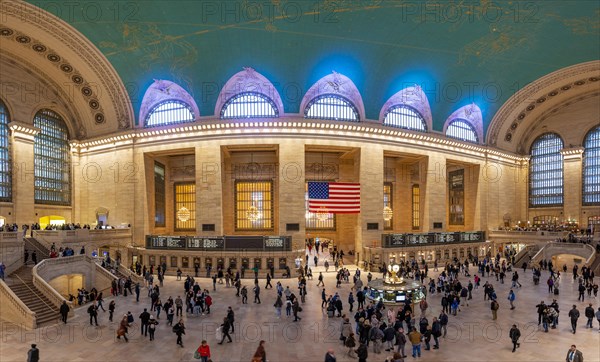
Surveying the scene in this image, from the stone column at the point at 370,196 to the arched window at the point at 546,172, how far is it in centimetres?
2395

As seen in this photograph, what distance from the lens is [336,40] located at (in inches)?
987

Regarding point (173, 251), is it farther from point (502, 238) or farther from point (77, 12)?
point (502, 238)

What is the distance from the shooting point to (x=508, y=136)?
131 feet

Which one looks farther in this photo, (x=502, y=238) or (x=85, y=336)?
(x=502, y=238)

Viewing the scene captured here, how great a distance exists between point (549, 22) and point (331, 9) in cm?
1580

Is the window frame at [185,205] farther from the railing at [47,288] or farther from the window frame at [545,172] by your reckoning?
the window frame at [545,172]

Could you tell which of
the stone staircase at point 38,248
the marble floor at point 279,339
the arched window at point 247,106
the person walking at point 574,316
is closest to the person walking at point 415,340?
the marble floor at point 279,339

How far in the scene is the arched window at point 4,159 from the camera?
26.9m

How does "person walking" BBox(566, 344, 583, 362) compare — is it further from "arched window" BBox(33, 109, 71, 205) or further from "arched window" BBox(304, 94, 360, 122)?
"arched window" BBox(33, 109, 71, 205)

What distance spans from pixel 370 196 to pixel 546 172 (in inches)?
1007

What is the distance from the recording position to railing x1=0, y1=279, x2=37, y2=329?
45.4ft

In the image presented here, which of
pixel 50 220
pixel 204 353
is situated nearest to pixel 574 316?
pixel 204 353

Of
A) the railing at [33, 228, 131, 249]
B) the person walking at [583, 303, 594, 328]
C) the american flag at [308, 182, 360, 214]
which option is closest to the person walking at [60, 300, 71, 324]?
the railing at [33, 228, 131, 249]

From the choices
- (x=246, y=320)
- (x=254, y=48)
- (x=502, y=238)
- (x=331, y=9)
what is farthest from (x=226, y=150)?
(x=502, y=238)
